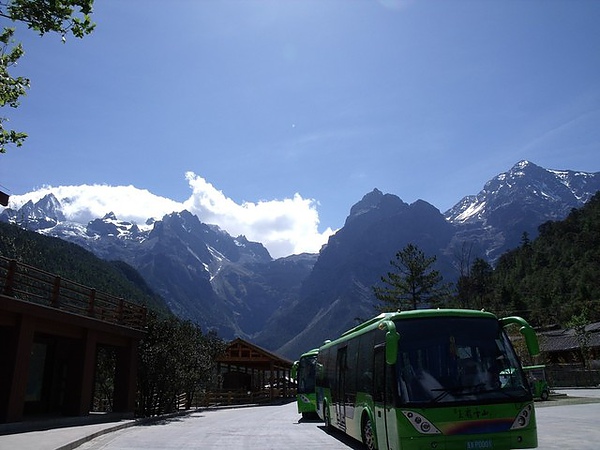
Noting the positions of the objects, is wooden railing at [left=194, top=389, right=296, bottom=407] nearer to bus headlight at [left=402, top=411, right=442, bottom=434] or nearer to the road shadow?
the road shadow

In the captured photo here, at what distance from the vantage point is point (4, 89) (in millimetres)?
9500

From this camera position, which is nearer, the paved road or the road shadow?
the paved road

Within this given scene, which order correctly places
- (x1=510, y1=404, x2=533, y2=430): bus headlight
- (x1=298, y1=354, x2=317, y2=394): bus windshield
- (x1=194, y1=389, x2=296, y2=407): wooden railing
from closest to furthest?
(x1=510, y1=404, x2=533, y2=430): bus headlight
(x1=298, y1=354, x2=317, y2=394): bus windshield
(x1=194, y1=389, x2=296, y2=407): wooden railing

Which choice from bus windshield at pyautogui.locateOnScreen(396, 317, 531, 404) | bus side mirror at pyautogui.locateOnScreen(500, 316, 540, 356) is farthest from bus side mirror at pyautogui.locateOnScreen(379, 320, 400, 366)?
bus side mirror at pyautogui.locateOnScreen(500, 316, 540, 356)

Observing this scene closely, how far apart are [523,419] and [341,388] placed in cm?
592

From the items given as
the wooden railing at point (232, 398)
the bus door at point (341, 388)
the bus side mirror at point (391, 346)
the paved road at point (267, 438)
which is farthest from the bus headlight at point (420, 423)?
the wooden railing at point (232, 398)

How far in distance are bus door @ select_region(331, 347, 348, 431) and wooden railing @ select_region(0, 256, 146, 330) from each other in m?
9.38

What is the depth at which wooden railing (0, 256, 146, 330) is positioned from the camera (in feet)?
49.0

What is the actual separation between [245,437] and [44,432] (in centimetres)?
558

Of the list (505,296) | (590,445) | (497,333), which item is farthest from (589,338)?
(497,333)

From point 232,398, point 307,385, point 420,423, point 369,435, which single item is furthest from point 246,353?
point 420,423

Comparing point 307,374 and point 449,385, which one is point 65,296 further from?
point 449,385

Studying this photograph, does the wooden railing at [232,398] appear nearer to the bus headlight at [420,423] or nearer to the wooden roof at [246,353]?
the wooden roof at [246,353]

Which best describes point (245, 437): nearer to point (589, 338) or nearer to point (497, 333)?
point (497, 333)
